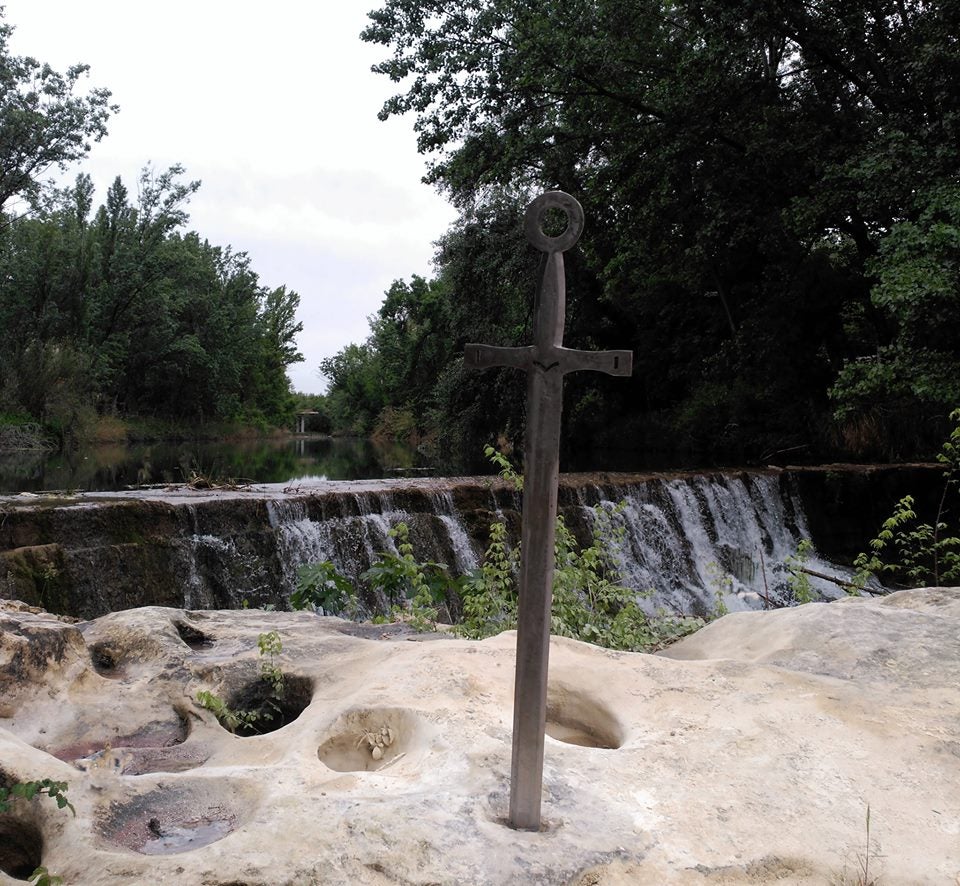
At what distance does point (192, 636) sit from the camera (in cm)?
390

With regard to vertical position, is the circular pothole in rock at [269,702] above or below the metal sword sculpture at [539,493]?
below

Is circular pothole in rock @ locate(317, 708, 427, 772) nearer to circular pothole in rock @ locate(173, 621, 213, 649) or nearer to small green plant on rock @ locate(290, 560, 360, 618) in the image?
circular pothole in rock @ locate(173, 621, 213, 649)

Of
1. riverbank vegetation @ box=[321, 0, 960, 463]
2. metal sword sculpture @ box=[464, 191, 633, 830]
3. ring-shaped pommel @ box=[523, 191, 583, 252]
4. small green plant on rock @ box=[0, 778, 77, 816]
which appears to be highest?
riverbank vegetation @ box=[321, 0, 960, 463]

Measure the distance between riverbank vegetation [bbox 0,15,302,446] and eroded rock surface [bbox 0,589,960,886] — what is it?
2704 centimetres

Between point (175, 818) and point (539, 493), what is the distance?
1.31 meters

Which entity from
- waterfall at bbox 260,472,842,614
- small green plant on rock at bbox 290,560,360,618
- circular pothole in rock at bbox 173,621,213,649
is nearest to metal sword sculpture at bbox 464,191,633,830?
circular pothole in rock at bbox 173,621,213,649

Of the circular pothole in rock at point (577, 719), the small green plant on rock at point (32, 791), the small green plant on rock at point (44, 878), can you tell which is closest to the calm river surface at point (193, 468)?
the circular pothole in rock at point (577, 719)

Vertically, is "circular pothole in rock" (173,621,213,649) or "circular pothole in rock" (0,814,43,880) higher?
"circular pothole in rock" (173,621,213,649)

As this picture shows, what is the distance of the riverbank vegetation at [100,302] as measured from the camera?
27766mm

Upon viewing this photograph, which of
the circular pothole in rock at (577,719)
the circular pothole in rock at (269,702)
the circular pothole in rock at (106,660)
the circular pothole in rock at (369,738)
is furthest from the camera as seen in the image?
the circular pothole in rock at (106,660)

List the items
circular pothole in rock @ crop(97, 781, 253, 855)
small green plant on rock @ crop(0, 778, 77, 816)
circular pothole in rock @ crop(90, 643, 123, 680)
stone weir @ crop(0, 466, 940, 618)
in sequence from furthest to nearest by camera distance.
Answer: stone weir @ crop(0, 466, 940, 618) < circular pothole in rock @ crop(90, 643, 123, 680) < circular pothole in rock @ crop(97, 781, 253, 855) < small green plant on rock @ crop(0, 778, 77, 816)

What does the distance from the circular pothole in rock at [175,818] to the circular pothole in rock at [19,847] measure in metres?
0.20

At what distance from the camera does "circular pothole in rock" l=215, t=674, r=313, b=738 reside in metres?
3.26

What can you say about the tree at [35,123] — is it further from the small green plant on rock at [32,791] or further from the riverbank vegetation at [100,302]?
the small green plant on rock at [32,791]
